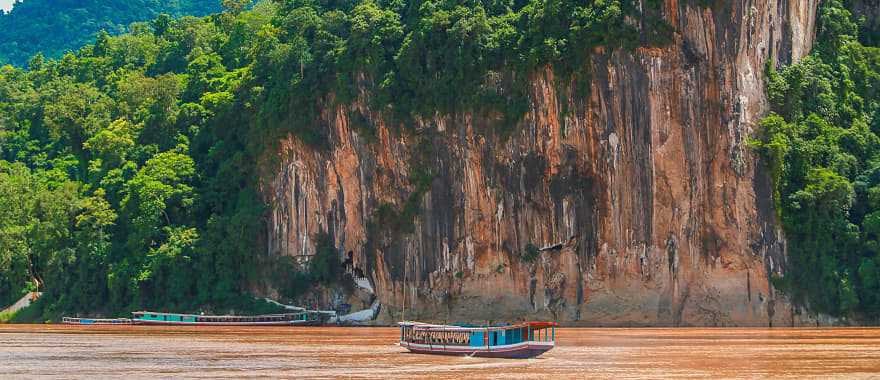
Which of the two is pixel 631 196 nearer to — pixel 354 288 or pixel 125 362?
pixel 354 288

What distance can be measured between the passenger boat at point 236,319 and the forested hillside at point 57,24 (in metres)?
74.0

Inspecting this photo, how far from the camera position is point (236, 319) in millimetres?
64688

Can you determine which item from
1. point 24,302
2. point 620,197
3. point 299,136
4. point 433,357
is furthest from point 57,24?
point 433,357

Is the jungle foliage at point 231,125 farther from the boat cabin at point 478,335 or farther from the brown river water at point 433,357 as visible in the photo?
the boat cabin at point 478,335

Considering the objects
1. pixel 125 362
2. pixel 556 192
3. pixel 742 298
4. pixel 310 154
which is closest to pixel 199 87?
pixel 310 154

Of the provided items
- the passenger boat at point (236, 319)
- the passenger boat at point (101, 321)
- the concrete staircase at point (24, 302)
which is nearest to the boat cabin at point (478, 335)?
the passenger boat at point (236, 319)

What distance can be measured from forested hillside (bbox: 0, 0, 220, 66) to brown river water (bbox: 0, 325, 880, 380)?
291ft

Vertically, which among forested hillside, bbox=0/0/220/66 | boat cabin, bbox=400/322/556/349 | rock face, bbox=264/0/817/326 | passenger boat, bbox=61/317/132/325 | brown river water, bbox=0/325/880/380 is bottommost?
brown river water, bbox=0/325/880/380

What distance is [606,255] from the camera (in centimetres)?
5841

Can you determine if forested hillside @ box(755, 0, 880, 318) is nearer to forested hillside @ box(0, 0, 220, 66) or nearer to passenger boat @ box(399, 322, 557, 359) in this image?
passenger boat @ box(399, 322, 557, 359)

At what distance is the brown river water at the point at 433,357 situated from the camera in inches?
1309

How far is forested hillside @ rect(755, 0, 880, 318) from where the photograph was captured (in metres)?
55.4

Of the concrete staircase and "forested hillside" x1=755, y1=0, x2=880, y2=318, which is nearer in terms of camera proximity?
"forested hillside" x1=755, y1=0, x2=880, y2=318

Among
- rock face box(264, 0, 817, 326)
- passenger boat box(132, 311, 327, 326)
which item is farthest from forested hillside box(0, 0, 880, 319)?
passenger boat box(132, 311, 327, 326)
